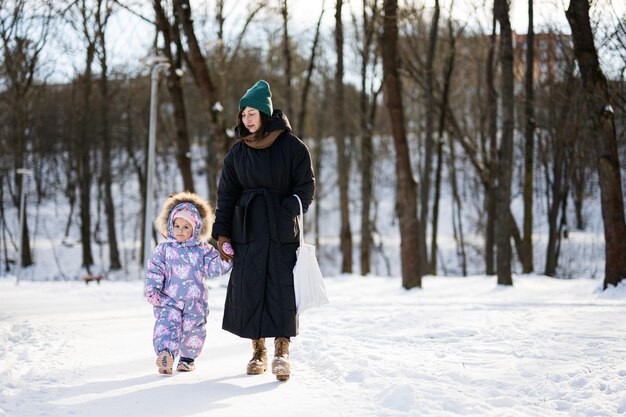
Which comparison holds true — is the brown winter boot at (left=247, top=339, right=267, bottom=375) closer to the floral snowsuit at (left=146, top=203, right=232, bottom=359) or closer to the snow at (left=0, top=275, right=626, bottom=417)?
the snow at (left=0, top=275, right=626, bottom=417)

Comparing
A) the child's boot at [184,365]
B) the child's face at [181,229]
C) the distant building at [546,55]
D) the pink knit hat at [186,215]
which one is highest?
the distant building at [546,55]

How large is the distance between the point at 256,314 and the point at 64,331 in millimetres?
3590

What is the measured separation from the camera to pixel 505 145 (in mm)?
15117

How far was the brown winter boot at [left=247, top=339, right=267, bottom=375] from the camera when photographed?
224 inches

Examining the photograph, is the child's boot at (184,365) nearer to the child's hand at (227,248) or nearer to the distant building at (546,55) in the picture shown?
the child's hand at (227,248)

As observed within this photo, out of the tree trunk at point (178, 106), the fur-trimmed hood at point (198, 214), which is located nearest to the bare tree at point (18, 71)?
the tree trunk at point (178, 106)

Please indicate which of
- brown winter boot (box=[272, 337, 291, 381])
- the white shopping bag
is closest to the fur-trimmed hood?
the white shopping bag

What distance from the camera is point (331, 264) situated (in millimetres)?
37281

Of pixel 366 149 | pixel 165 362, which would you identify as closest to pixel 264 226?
pixel 165 362

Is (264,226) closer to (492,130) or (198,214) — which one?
→ (198,214)

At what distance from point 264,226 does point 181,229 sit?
0.76 m

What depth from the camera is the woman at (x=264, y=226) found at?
5492 mm

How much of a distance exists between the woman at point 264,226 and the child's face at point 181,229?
0.24m

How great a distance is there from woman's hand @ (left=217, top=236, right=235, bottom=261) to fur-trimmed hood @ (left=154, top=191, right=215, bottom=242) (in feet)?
0.94
